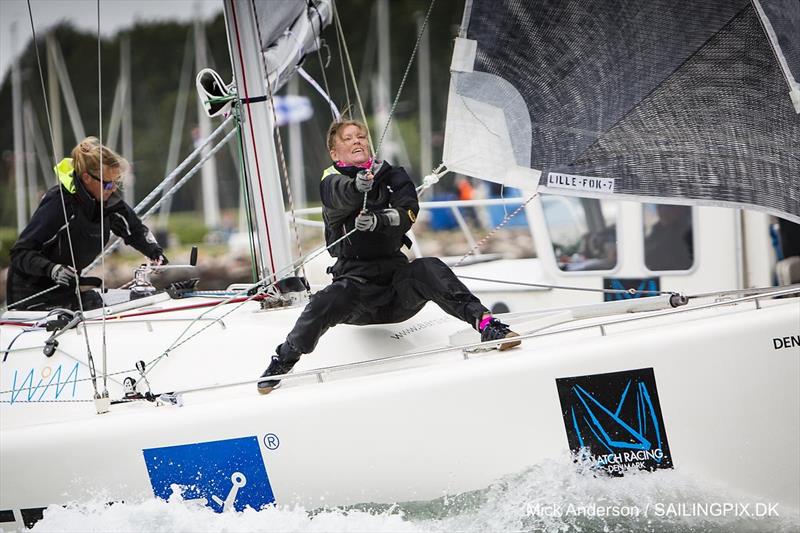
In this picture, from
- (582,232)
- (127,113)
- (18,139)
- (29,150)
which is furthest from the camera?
(127,113)

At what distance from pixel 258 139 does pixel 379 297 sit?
0.95m

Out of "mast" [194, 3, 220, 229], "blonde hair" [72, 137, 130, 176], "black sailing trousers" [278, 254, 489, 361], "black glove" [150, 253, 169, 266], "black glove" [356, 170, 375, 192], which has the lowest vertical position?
"black sailing trousers" [278, 254, 489, 361]

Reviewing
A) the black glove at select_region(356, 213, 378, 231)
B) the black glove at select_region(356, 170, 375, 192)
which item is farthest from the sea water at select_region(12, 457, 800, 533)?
the black glove at select_region(356, 170, 375, 192)

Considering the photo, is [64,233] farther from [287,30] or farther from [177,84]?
[177,84]

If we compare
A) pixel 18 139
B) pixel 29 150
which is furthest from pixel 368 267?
pixel 29 150

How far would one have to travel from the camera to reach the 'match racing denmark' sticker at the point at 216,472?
3293 millimetres

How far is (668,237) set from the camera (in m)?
6.28

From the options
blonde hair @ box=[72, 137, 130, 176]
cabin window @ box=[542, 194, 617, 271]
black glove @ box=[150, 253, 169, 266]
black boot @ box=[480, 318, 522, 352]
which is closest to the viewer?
black boot @ box=[480, 318, 522, 352]

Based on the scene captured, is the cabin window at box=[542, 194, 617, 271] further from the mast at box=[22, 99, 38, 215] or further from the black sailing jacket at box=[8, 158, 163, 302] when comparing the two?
the mast at box=[22, 99, 38, 215]

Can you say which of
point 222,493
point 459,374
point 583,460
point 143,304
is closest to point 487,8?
point 459,374

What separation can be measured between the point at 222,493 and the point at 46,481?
70 cm

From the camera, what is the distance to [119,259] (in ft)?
50.4

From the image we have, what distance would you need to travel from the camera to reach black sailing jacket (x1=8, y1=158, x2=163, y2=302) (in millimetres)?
4414

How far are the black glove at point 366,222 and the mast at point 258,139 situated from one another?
86 cm
